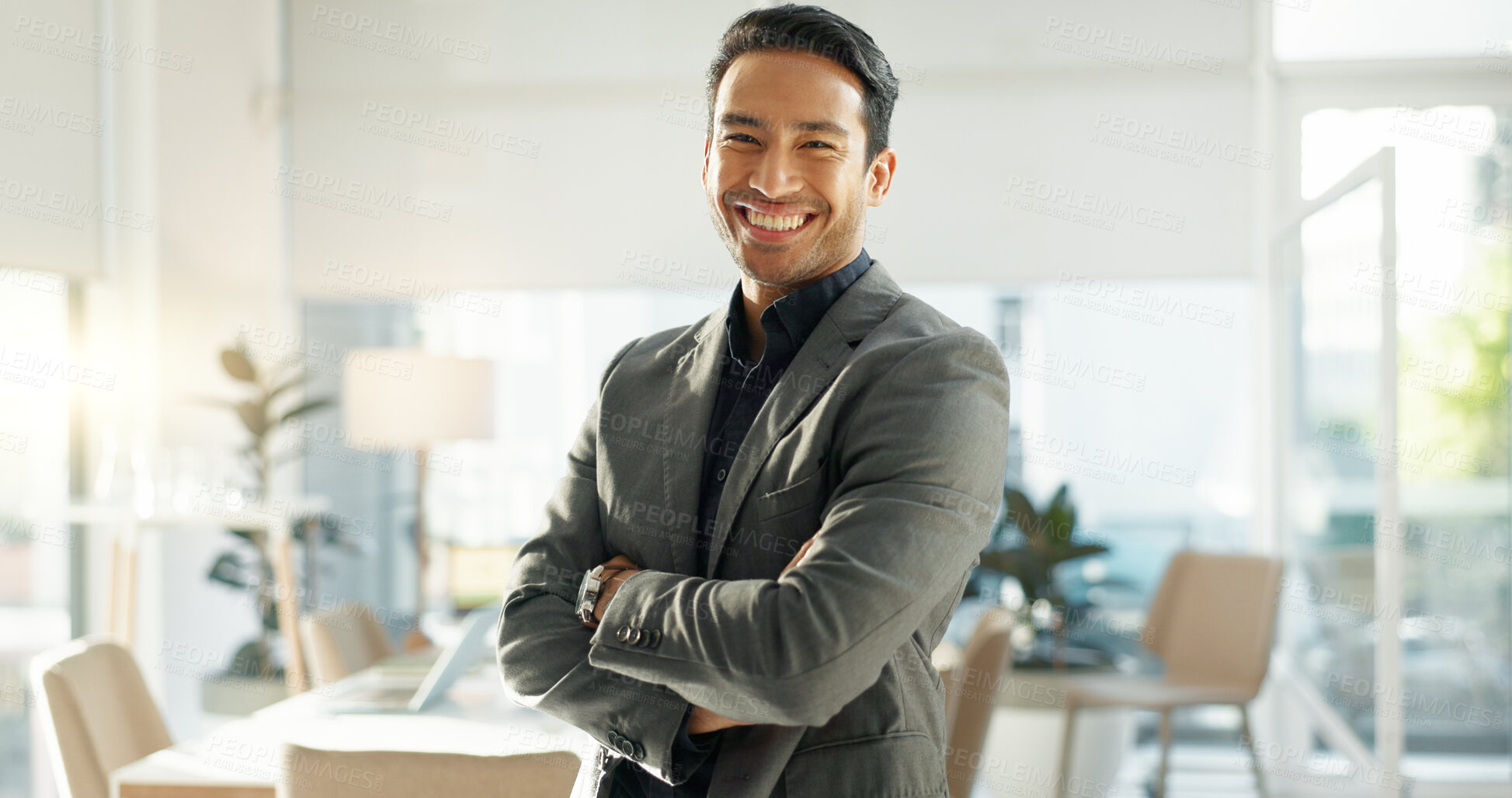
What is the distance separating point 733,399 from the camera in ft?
4.57

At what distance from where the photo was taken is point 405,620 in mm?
5488

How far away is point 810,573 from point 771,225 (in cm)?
40

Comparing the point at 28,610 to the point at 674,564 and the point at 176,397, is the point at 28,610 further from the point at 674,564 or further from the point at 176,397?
the point at 674,564

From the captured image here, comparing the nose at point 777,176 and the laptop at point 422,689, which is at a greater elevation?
the nose at point 777,176

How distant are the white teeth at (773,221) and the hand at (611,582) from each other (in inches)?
16.5

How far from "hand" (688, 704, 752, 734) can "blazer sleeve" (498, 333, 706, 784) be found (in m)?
0.02

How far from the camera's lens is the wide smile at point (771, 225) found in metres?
1.29

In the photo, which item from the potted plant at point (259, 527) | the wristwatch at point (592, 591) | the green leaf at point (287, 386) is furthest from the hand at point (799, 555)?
the green leaf at point (287, 386)

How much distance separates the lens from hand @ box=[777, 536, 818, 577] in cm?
118

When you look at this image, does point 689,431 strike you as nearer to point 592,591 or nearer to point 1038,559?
point 592,591

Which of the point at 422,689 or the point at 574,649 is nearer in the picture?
the point at 574,649

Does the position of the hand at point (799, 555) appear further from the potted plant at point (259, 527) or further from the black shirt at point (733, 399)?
the potted plant at point (259, 527)

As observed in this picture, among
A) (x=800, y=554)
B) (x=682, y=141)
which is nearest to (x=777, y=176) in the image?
(x=800, y=554)

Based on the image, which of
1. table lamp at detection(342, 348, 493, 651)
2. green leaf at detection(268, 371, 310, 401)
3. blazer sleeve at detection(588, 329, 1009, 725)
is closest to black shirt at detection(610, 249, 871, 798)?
blazer sleeve at detection(588, 329, 1009, 725)
